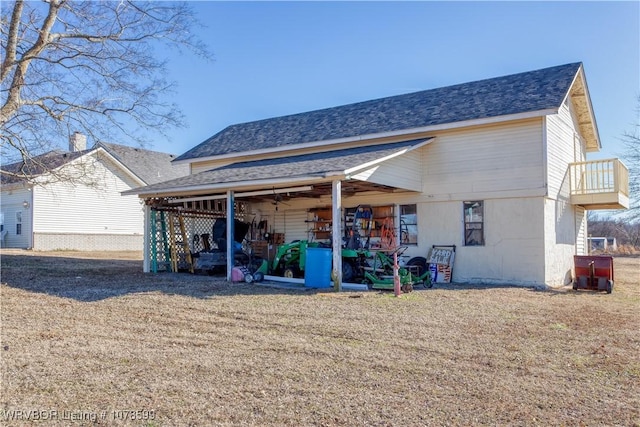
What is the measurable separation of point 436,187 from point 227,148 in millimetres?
8243

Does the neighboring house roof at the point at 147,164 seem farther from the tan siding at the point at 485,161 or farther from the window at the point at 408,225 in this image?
the tan siding at the point at 485,161

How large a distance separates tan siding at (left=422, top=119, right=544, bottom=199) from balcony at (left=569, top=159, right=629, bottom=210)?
303 centimetres

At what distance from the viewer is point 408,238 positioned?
14586mm

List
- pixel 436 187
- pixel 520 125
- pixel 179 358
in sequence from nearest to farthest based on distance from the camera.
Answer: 1. pixel 179 358
2. pixel 520 125
3. pixel 436 187

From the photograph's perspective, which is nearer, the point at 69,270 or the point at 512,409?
the point at 512,409

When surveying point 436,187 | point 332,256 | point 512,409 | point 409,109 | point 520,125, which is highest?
point 409,109

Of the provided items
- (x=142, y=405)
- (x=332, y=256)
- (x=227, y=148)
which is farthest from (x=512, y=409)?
(x=227, y=148)

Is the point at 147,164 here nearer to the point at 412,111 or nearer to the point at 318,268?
the point at 412,111

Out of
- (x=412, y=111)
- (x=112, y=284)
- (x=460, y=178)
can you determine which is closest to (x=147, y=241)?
(x=112, y=284)

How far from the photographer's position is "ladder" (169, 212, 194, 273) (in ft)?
51.4

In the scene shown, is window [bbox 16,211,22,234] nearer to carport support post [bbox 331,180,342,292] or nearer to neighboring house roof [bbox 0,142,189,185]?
neighboring house roof [bbox 0,142,189,185]

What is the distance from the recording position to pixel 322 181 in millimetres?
11484

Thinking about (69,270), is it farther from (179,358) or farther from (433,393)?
(433,393)

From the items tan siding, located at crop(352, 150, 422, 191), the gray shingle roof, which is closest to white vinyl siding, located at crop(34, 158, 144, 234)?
the gray shingle roof
